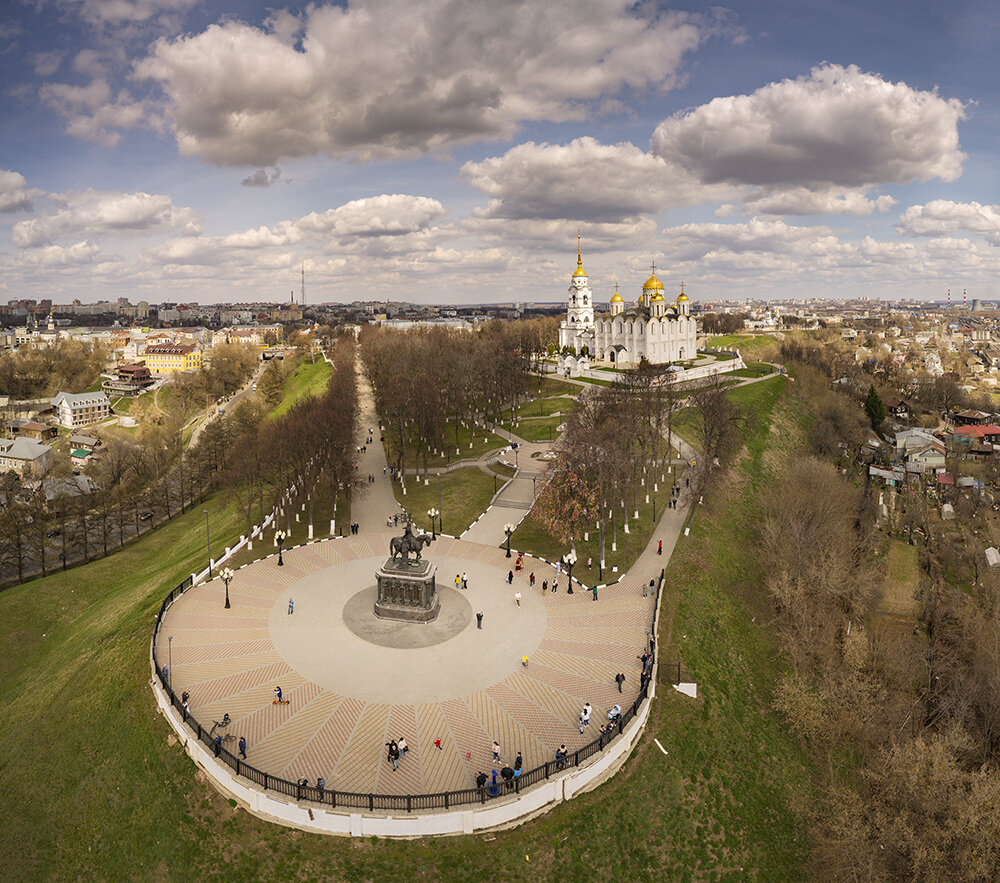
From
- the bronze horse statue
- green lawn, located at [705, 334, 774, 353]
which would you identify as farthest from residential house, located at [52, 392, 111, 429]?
green lawn, located at [705, 334, 774, 353]

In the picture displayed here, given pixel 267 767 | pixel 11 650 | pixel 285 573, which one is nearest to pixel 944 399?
pixel 285 573

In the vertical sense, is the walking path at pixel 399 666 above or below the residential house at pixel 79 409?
below

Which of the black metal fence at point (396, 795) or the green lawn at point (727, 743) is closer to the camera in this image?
the black metal fence at point (396, 795)

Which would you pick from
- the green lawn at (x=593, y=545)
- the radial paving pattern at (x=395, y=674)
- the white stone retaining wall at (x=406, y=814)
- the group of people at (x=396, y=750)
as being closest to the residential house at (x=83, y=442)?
the radial paving pattern at (x=395, y=674)

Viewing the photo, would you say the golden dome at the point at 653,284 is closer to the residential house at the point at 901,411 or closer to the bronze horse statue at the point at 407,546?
the residential house at the point at 901,411

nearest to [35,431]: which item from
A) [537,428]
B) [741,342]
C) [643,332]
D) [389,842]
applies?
[537,428]

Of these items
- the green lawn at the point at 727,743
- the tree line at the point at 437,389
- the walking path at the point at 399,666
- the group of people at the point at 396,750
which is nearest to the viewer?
the group of people at the point at 396,750

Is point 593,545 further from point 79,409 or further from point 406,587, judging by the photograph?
point 79,409

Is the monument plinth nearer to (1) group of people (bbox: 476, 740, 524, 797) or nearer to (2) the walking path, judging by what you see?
(2) the walking path
